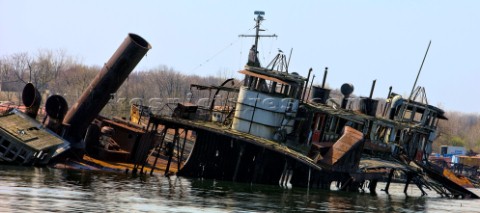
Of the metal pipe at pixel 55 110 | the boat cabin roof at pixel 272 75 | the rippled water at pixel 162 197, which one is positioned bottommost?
the rippled water at pixel 162 197

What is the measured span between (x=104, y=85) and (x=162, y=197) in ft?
41.9

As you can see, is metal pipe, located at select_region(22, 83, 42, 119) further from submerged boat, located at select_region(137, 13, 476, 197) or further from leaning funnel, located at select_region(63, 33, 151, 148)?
submerged boat, located at select_region(137, 13, 476, 197)

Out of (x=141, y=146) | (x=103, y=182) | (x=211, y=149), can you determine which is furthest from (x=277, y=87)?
(x=103, y=182)

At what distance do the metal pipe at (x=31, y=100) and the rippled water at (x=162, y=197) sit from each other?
165 inches

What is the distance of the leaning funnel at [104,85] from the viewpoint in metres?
44.9

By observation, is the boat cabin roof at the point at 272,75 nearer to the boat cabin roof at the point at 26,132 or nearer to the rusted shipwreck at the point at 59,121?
the rusted shipwreck at the point at 59,121

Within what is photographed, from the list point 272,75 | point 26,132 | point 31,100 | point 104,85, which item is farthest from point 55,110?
point 272,75

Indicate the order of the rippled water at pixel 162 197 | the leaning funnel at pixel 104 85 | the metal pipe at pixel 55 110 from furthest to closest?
the metal pipe at pixel 55 110, the leaning funnel at pixel 104 85, the rippled water at pixel 162 197

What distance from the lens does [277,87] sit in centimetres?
4553

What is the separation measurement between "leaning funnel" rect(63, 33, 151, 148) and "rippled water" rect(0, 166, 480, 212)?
3.78 m

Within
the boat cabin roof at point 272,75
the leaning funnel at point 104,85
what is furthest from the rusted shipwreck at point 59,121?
the boat cabin roof at point 272,75

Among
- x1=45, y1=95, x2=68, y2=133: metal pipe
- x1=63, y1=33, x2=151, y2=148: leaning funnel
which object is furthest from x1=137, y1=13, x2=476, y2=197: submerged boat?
x1=45, y1=95, x2=68, y2=133: metal pipe

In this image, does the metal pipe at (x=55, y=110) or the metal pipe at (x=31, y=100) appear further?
the metal pipe at (x=31, y=100)

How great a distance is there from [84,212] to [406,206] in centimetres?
1985
